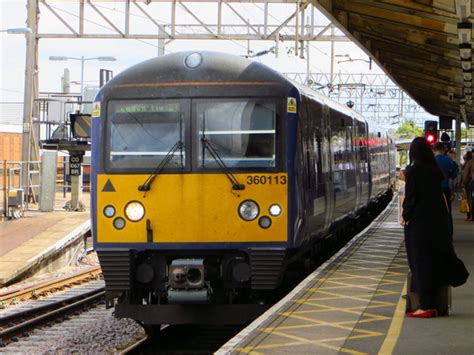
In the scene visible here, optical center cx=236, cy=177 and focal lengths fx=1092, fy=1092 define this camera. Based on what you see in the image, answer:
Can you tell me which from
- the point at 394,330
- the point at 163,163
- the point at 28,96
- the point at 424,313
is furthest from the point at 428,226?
the point at 28,96

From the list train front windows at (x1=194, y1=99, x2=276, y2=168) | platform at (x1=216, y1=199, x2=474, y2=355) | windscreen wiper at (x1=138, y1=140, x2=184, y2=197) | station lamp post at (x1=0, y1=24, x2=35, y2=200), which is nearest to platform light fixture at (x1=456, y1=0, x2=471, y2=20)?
train front windows at (x1=194, y1=99, x2=276, y2=168)

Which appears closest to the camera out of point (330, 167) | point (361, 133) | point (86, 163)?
point (330, 167)

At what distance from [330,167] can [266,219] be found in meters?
3.74

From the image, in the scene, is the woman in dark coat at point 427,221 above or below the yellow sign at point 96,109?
below

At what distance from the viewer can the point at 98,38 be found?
30.6 m

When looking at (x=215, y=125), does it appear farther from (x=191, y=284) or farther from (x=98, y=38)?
(x=98, y=38)

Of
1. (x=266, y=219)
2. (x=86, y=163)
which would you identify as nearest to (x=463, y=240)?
(x=266, y=219)

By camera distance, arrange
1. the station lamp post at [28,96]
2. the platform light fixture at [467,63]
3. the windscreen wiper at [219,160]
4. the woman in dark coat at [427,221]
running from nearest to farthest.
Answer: the woman in dark coat at [427,221], the windscreen wiper at [219,160], the platform light fixture at [467,63], the station lamp post at [28,96]

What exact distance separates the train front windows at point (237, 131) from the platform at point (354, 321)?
5.03 ft

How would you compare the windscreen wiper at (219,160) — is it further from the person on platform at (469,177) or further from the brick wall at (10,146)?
the brick wall at (10,146)

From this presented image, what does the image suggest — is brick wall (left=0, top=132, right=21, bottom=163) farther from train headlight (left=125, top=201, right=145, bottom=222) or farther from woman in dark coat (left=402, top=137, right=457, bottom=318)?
woman in dark coat (left=402, top=137, right=457, bottom=318)

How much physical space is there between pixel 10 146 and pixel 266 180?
51.6 meters

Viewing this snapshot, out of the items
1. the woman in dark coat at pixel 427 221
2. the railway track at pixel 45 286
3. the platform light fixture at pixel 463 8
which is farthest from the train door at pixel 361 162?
the woman in dark coat at pixel 427 221

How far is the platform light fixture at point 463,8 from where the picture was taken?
1205 centimetres
